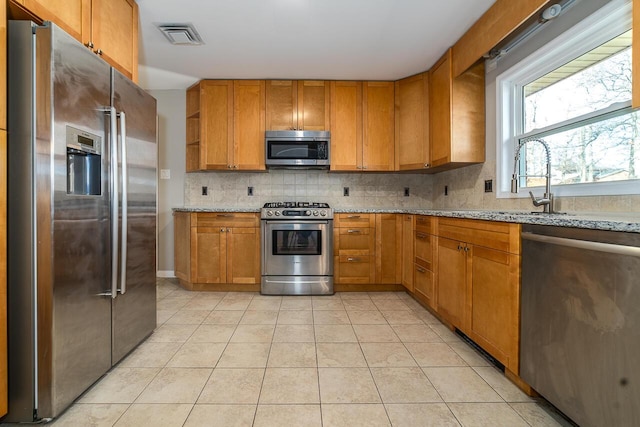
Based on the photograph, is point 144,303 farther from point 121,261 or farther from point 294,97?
point 294,97

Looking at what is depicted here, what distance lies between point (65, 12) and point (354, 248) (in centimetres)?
280

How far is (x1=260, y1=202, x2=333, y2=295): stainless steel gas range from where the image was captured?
3.27 metres

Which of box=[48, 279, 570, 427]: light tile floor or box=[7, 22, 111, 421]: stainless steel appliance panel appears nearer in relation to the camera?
box=[7, 22, 111, 421]: stainless steel appliance panel

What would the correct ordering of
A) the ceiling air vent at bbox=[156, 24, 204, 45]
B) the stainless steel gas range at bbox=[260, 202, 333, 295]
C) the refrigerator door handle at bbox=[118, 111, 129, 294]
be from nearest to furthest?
the refrigerator door handle at bbox=[118, 111, 129, 294], the ceiling air vent at bbox=[156, 24, 204, 45], the stainless steel gas range at bbox=[260, 202, 333, 295]

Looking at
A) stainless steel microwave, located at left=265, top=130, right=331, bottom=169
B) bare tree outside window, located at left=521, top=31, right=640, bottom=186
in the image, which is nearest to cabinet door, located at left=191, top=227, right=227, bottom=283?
stainless steel microwave, located at left=265, top=130, right=331, bottom=169

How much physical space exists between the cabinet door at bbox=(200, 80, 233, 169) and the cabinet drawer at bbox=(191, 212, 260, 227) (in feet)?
1.99

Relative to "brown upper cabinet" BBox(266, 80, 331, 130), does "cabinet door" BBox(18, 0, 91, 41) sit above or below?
below

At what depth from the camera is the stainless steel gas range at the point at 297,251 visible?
3.27 m

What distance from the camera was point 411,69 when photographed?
10.8ft

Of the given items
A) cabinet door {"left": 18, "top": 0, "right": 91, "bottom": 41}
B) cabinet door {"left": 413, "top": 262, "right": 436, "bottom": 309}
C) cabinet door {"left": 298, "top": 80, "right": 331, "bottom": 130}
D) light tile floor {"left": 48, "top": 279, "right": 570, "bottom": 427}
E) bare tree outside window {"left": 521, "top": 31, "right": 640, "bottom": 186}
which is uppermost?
cabinet door {"left": 298, "top": 80, "right": 331, "bottom": 130}

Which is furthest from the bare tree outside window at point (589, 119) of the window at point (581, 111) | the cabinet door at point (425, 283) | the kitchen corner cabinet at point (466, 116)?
the cabinet door at point (425, 283)

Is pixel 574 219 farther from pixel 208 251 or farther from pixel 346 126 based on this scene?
pixel 208 251

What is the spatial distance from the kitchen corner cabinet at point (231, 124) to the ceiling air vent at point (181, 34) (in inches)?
31.5

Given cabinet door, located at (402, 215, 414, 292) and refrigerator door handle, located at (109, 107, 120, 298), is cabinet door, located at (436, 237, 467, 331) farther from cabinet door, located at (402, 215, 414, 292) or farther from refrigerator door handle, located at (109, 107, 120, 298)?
refrigerator door handle, located at (109, 107, 120, 298)
